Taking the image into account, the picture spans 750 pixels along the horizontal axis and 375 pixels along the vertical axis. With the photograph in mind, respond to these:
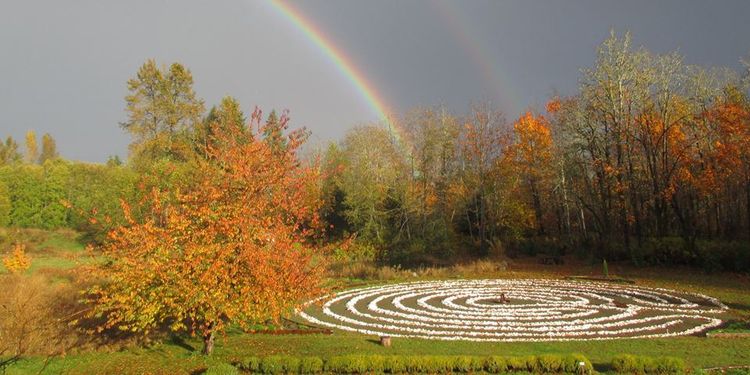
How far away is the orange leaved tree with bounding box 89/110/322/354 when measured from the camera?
40.0 ft

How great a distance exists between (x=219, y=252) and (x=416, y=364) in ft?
17.0

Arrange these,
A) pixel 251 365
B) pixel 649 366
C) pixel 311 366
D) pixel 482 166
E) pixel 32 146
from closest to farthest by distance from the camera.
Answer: pixel 649 366 < pixel 311 366 < pixel 251 365 < pixel 482 166 < pixel 32 146

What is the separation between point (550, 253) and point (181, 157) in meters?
35.6

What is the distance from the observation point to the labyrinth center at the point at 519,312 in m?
16.3

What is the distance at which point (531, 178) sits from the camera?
47219mm

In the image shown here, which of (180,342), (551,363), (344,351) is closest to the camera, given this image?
(551,363)

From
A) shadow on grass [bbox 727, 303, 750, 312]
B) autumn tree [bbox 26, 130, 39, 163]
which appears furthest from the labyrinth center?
autumn tree [bbox 26, 130, 39, 163]

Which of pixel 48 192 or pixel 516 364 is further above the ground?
pixel 48 192

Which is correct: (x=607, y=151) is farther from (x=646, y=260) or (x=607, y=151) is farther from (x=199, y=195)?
(x=199, y=195)

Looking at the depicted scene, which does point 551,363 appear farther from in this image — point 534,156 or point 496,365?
point 534,156

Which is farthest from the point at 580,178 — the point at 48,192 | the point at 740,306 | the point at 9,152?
the point at 9,152

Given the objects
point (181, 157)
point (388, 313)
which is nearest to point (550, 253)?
point (388, 313)

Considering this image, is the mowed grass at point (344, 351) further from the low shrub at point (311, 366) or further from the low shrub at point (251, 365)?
the low shrub at point (311, 366)

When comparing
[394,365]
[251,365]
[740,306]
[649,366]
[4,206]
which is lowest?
[251,365]
